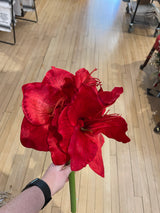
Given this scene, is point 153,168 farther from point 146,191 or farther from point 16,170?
point 16,170

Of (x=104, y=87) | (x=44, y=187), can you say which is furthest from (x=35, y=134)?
(x=104, y=87)

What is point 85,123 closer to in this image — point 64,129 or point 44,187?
point 64,129

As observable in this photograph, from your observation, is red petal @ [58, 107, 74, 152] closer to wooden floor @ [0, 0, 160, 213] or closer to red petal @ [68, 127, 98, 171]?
red petal @ [68, 127, 98, 171]

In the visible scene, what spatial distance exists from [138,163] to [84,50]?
1.90m

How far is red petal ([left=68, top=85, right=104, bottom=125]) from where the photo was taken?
0.36 metres

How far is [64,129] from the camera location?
38 cm

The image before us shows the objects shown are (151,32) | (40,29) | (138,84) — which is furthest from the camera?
(151,32)

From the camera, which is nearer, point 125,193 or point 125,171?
point 125,193

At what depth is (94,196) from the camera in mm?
1468

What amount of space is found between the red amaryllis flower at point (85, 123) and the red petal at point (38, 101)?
0.05m

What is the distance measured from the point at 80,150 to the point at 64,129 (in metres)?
0.06

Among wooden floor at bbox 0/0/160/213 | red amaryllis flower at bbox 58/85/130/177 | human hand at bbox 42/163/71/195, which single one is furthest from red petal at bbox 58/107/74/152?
wooden floor at bbox 0/0/160/213

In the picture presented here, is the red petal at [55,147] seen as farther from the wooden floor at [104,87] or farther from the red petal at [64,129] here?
the wooden floor at [104,87]

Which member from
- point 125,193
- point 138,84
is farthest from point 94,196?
point 138,84
